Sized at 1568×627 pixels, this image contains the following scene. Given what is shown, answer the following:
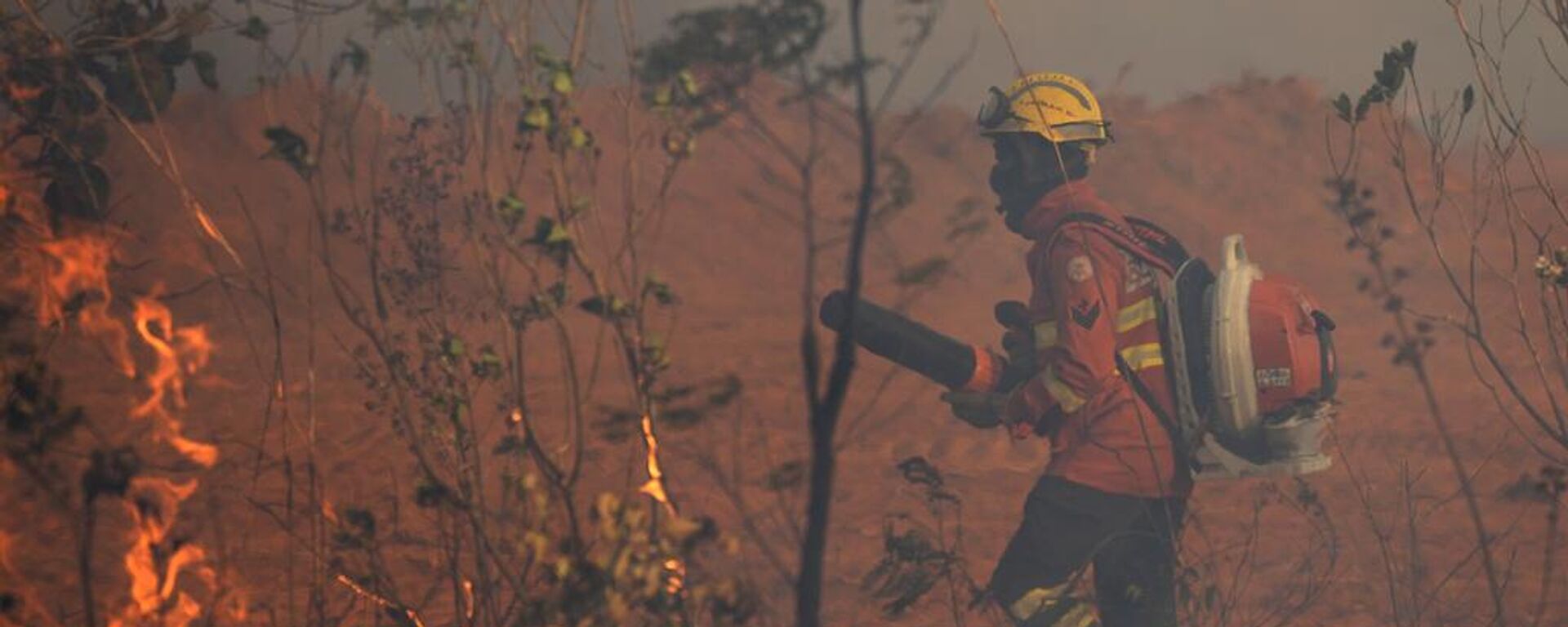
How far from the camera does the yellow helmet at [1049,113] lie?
4.97 metres

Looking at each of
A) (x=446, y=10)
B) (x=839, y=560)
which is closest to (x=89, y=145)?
(x=446, y=10)

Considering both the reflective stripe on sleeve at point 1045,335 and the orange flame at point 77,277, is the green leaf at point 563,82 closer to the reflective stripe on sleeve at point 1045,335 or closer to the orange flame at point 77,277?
the orange flame at point 77,277

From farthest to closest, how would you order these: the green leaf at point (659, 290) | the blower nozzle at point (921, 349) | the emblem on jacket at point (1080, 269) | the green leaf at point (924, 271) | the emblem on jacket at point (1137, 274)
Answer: the emblem on jacket at point (1137, 274) < the emblem on jacket at point (1080, 269) < the blower nozzle at point (921, 349) < the green leaf at point (659, 290) < the green leaf at point (924, 271)

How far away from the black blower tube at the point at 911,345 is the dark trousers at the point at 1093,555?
1.43 feet

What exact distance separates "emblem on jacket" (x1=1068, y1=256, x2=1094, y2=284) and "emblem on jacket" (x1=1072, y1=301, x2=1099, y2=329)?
70mm

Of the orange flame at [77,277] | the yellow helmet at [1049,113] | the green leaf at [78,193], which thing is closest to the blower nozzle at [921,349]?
the yellow helmet at [1049,113]

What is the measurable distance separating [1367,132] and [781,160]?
33.6ft

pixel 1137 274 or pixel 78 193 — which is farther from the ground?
pixel 78 193

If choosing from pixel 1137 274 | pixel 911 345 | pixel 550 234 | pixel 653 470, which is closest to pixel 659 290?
pixel 550 234

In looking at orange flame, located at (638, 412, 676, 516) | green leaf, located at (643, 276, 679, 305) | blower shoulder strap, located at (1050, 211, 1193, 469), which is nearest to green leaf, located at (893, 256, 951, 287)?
green leaf, located at (643, 276, 679, 305)

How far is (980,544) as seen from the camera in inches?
348

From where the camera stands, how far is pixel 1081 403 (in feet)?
15.6

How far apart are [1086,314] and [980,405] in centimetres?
49

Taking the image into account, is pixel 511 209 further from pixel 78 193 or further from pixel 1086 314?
pixel 1086 314
